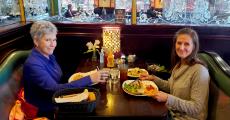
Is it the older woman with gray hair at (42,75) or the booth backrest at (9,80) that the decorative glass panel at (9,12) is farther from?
the older woman with gray hair at (42,75)

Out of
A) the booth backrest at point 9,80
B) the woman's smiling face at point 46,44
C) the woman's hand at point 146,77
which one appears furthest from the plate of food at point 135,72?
the booth backrest at point 9,80

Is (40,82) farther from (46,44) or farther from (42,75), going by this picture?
(46,44)

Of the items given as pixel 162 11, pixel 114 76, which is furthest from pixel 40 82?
pixel 162 11

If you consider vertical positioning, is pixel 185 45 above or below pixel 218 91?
above

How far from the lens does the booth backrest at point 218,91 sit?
153 centimetres

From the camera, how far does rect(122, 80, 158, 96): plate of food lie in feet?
5.58

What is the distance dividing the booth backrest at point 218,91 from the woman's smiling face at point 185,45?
0.81ft

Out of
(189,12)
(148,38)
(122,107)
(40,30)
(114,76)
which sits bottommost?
(122,107)

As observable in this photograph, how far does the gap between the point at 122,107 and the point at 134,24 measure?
1497mm

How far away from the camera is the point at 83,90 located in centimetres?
158

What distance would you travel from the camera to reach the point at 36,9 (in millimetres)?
2977

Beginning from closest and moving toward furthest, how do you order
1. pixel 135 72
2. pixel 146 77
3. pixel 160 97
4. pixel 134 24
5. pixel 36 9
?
pixel 160 97
pixel 146 77
pixel 135 72
pixel 134 24
pixel 36 9

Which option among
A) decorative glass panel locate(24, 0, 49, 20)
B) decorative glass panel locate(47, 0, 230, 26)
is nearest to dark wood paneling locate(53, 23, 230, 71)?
decorative glass panel locate(47, 0, 230, 26)

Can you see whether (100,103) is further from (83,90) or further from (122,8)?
(122,8)
